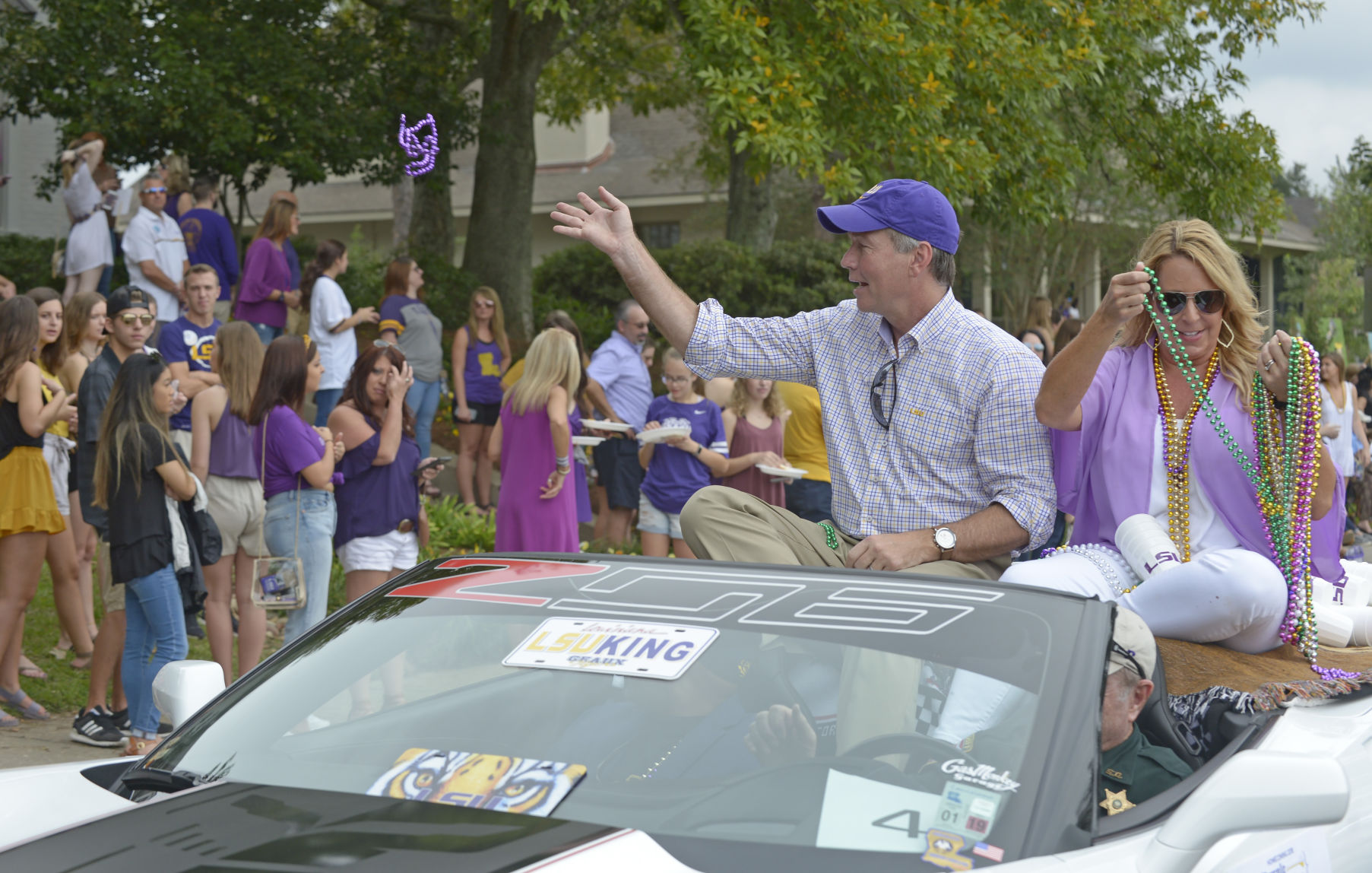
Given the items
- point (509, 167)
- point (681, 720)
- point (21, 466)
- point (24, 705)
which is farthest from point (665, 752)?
point (509, 167)

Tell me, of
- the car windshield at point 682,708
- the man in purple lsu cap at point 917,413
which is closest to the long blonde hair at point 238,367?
the man in purple lsu cap at point 917,413

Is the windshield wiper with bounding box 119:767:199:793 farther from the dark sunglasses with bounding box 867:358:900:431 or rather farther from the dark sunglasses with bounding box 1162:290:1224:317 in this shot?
the dark sunglasses with bounding box 1162:290:1224:317

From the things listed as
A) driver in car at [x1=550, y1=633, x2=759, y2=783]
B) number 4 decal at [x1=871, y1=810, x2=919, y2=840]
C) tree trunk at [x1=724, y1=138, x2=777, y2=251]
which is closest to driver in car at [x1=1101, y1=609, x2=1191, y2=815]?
number 4 decal at [x1=871, y1=810, x2=919, y2=840]

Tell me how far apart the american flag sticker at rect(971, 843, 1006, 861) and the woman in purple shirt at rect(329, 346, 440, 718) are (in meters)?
5.28

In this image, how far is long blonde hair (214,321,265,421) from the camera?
6.71m

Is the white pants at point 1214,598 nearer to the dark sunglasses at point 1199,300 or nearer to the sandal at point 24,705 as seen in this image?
the dark sunglasses at point 1199,300

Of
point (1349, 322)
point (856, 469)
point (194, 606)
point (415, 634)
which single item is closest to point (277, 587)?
point (194, 606)

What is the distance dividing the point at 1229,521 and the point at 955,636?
6.16 ft

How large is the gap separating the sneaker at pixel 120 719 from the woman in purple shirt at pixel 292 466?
905mm

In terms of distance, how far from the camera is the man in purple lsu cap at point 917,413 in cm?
402

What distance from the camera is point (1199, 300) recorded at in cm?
403

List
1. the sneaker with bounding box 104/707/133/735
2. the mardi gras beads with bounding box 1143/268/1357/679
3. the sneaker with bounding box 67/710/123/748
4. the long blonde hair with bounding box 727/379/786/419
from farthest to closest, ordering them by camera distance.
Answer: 1. the long blonde hair with bounding box 727/379/786/419
2. the sneaker with bounding box 104/707/133/735
3. the sneaker with bounding box 67/710/123/748
4. the mardi gras beads with bounding box 1143/268/1357/679

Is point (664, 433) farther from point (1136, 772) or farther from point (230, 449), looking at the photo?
point (1136, 772)

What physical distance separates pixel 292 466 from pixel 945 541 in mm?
3744
